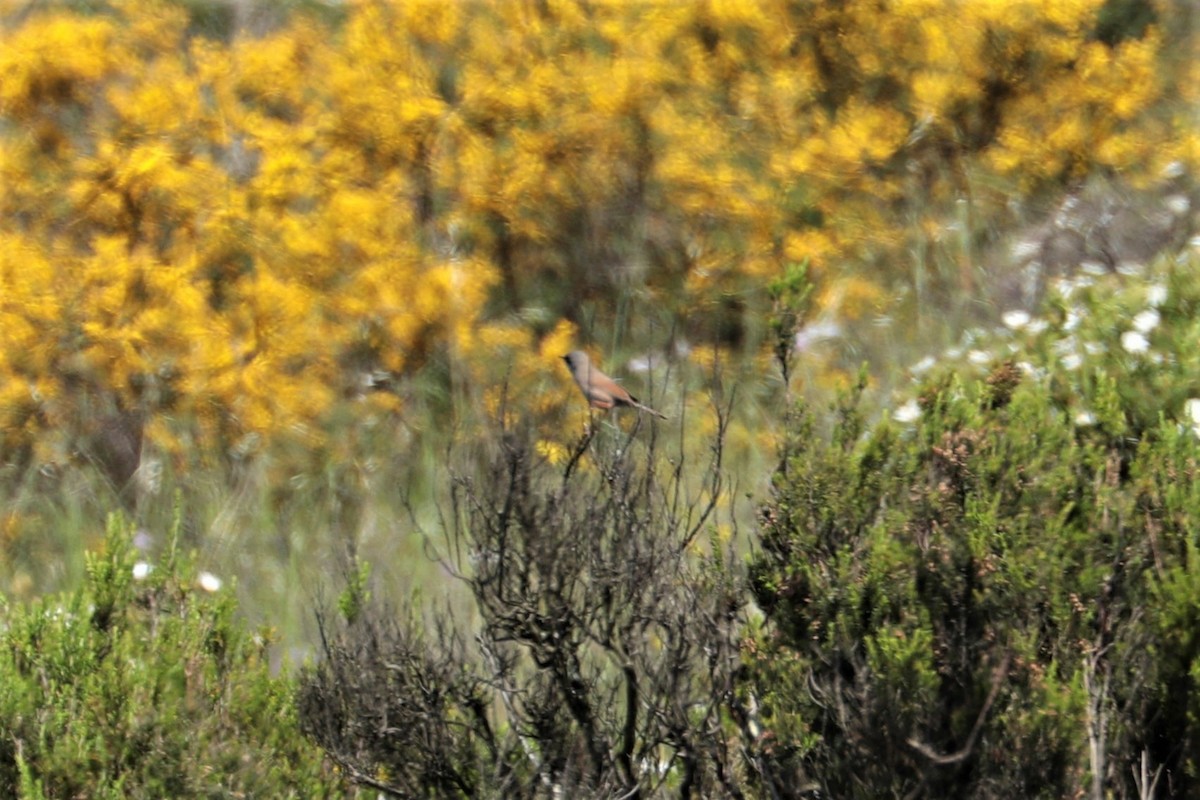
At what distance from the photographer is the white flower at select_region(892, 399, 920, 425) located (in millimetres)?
4371

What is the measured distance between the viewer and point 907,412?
4.47m

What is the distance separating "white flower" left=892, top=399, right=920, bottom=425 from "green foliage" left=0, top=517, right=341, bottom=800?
1799 millimetres

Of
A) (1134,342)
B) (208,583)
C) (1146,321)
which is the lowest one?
(208,583)

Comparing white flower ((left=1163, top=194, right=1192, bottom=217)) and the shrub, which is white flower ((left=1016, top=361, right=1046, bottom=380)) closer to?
the shrub

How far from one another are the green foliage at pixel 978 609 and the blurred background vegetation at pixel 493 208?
111 inches

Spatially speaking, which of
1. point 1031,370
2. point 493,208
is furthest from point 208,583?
point 493,208

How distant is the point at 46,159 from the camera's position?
269 inches

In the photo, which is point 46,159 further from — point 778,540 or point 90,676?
point 778,540

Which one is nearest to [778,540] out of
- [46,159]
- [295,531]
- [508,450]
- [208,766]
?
[508,450]

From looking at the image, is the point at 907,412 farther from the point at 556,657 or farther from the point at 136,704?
the point at 136,704

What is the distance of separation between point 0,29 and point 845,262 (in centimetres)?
372

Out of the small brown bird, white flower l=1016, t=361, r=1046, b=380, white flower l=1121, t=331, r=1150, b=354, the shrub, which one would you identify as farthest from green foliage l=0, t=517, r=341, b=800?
white flower l=1121, t=331, r=1150, b=354

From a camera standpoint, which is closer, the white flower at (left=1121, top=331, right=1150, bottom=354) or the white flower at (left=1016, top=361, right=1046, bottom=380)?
the white flower at (left=1016, top=361, right=1046, bottom=380)

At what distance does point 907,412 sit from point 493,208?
112 inches
